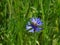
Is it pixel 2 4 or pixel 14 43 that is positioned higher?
pixel 2 4

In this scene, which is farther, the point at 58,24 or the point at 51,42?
the point at 58,24

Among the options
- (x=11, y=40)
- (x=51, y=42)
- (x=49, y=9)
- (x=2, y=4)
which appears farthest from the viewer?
(x=2, y=4)

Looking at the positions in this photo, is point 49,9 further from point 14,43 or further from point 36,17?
point 14,43

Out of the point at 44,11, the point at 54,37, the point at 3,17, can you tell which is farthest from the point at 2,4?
the point at 54,37

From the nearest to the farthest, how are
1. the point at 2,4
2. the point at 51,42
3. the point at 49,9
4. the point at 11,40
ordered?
the point at 11,40, the point at 51,42, the point at 49,9, the point at 2,4

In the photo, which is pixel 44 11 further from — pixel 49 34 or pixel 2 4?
pixel 2 4

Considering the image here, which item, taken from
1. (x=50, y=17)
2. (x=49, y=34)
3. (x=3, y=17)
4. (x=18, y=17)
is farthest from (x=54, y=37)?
(x=3, y=17)
